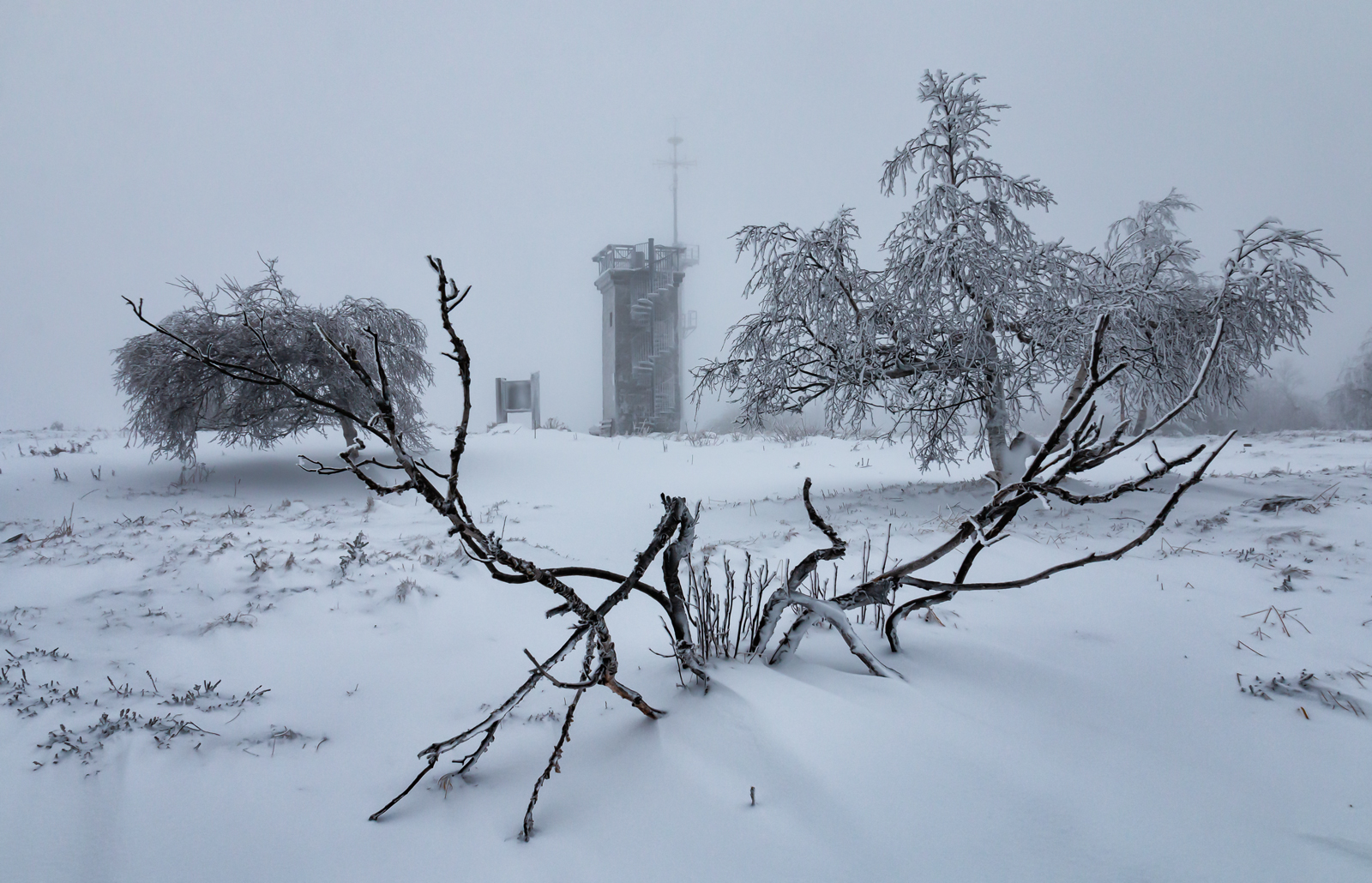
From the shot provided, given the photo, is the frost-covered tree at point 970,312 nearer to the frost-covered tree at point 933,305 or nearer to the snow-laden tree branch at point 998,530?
the frost-covered tree at point 933,305

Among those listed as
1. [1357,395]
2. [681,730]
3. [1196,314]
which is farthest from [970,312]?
[1357,395]

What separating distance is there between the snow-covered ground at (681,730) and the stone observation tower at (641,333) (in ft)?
68.8

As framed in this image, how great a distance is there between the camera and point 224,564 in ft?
11.8

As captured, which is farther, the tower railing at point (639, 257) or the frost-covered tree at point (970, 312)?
the tower railing at point (639, 257)

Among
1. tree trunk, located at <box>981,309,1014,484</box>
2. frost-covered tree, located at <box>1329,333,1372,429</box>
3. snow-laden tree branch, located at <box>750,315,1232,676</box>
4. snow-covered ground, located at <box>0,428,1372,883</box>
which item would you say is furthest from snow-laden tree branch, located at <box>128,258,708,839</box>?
frost-covered tree, located at <box>1329,333,1372,429</box>

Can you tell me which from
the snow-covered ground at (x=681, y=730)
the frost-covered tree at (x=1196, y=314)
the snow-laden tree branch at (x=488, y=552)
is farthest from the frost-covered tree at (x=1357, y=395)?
the snow-laden tree branch at (x=488, y=552)

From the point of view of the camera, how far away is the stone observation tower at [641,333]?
24672 mm

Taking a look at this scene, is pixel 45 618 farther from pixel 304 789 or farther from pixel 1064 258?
pixel 1064 258

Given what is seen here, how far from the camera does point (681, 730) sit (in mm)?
1846

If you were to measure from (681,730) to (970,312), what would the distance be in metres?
5.18

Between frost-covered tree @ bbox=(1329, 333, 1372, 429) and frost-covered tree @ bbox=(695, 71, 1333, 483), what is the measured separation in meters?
13.9

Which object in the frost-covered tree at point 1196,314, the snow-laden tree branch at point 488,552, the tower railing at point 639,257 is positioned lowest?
the snow-laden tree branch at point 488,552

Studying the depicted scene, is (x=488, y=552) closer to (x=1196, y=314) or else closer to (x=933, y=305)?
(x=933, y=305)

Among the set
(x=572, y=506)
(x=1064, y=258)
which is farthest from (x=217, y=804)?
(x=1064, y=258)
